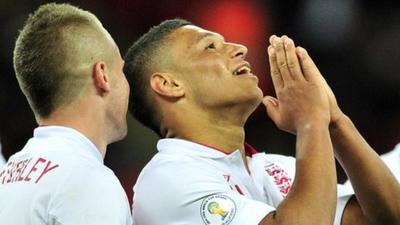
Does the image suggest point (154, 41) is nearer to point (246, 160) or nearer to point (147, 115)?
point (147, 115)

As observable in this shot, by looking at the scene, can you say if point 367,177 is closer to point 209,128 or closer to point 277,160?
point 277,160

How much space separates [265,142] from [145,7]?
2.84 ft

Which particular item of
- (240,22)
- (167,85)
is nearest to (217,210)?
(167,85)

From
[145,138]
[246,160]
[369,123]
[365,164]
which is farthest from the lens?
[369,123]

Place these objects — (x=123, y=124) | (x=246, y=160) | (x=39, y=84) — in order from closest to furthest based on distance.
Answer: (x=39, y=84) → (x=123, y=124) → (x=246, y=160)

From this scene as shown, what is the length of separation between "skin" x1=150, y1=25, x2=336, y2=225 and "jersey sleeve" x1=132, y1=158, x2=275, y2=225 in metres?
0.06

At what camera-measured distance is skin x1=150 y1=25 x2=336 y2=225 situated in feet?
5.18

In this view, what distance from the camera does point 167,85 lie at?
6.23ft

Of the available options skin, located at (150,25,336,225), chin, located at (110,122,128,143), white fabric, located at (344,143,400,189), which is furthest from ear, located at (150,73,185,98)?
white fabric, located at (344,143,400,189)

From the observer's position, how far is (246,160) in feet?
6.28

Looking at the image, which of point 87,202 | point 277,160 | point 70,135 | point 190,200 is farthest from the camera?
point 277,160

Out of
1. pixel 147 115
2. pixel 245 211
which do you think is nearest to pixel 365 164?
pixel 245 211

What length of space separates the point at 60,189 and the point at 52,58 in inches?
12.3

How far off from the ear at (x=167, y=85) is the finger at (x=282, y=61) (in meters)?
0.29
